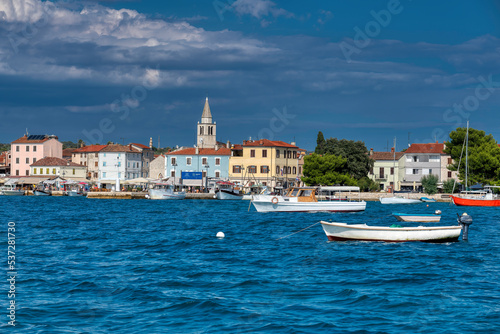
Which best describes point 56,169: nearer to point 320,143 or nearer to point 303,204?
point 320,143

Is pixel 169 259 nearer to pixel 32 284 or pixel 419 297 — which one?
pixel 32 284

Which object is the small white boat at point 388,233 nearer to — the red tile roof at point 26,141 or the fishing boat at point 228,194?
the fishing boat at point 228,194

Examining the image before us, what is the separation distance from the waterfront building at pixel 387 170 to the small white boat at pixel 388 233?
78552 mm

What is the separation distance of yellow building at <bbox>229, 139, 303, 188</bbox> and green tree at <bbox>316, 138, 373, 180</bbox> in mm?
8610

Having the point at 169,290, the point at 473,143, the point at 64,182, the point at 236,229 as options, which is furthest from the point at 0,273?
the point at 64,182

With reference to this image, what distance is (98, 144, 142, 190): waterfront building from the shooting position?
113 m

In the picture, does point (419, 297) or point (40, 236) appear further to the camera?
point (40, 236)

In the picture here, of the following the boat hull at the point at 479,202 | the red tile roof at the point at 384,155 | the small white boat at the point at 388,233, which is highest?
the red tile roof at the point at 384,155

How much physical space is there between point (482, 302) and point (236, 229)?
21.3 m

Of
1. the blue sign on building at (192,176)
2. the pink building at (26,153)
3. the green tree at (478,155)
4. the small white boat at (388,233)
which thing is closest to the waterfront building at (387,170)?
the green tree at (478,155)

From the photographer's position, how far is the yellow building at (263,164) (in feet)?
316

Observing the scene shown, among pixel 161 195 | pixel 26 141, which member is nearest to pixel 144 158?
pixel 26 141

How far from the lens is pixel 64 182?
10138 cm

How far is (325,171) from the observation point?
287 feet
